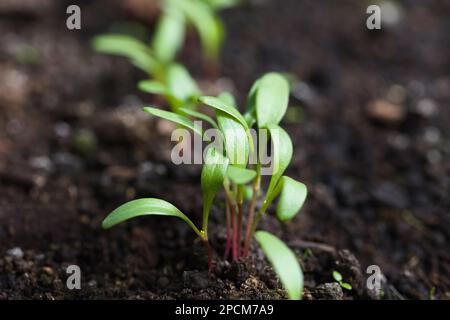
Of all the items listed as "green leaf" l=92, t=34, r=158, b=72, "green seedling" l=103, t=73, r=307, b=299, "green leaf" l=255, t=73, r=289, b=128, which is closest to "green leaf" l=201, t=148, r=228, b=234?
"green seedling" l=103, t=73, r=307, b=299

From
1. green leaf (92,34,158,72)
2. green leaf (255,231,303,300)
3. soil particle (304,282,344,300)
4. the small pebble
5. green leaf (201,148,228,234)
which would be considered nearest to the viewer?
green leaf (255,231,303,300)

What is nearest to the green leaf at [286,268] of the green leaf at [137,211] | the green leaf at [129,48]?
the green leaf at [137,211]

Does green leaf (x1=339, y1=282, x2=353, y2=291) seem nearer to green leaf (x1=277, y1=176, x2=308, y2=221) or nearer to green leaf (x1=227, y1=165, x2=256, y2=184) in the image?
green leaf (x1=277, y1=176, x2=308, y2=221)

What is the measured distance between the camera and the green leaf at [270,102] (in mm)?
1714

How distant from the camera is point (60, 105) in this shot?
279 centimetres

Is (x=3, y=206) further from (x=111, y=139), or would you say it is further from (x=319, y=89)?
(x=319, y=89)

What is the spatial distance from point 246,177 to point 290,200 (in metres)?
0.14

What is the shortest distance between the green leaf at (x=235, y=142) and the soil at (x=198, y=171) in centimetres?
35

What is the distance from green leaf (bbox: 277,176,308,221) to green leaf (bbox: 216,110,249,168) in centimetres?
15

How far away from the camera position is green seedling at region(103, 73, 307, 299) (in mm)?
1438

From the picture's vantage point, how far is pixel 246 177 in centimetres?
141

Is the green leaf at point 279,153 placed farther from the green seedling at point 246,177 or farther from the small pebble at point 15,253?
the small pebble at point 15,253

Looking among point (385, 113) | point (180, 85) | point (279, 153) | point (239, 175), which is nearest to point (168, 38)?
point (180, 85)
